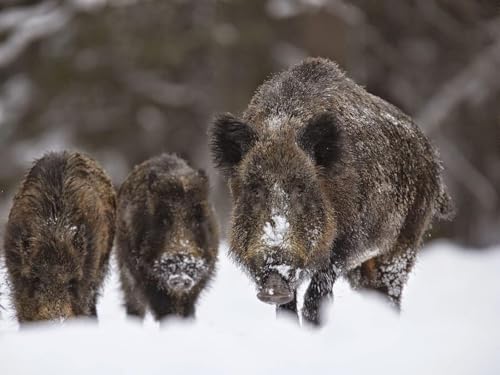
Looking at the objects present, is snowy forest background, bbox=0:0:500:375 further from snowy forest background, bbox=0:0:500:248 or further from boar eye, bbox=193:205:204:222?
boar eye, bbox=193:205:204:222

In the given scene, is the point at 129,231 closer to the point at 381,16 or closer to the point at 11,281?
the point at 11,281

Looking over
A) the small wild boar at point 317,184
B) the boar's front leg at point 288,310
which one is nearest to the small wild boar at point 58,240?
the small wild boar at point 317,184

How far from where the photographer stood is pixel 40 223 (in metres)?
6.99

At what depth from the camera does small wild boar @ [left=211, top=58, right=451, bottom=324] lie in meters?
5.90

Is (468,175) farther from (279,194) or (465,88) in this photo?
(279,194)

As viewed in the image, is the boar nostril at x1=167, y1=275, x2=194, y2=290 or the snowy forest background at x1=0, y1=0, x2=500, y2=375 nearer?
the snowy forest background at x1=0, y1=0, x2=500, y2=375

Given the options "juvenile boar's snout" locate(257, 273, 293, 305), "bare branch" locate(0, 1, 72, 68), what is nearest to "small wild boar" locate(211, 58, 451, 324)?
"juvenile boar's snout" locate(257, 273, 293, 305)

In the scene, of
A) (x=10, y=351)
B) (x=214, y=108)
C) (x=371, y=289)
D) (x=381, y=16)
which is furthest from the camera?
(x=214, y=108)

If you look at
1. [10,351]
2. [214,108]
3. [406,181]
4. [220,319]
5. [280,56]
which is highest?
[280,56]

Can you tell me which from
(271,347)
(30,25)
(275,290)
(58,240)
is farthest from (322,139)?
(30,25)

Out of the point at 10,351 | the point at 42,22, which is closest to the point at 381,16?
the point at 42,22

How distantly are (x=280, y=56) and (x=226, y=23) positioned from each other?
1593 mm

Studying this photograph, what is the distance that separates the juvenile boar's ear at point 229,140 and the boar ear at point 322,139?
0.42 m

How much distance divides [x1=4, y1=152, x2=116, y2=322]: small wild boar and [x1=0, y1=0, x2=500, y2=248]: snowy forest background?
859 cm
